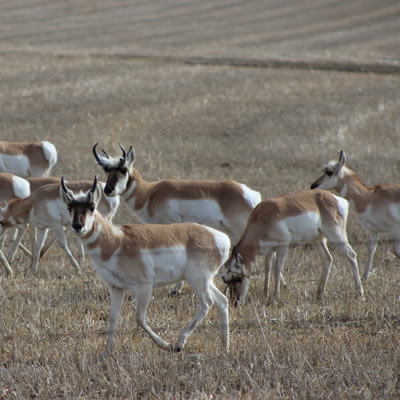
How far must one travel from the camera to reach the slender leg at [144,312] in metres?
5.70

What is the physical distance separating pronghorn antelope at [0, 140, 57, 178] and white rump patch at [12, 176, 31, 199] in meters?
3.04

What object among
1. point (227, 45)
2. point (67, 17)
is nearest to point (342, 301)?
point (227, 45)

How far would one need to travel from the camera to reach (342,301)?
730 centimetres

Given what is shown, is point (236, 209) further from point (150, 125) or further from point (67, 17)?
point (67, 17)

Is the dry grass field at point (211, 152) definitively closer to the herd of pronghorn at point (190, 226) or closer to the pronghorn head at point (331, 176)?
the herd of pronghorn at point (190, 226)

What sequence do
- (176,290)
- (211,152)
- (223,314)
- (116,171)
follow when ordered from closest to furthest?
(223,314), (176,290), (116,171), (211,152)

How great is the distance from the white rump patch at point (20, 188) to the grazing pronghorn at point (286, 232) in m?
4.01

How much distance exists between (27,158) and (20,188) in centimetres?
326

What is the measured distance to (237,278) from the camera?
7.50m

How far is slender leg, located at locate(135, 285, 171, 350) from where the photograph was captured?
18.7 ft

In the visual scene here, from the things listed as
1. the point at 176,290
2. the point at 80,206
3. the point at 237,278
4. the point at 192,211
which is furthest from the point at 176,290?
the point at 80,206

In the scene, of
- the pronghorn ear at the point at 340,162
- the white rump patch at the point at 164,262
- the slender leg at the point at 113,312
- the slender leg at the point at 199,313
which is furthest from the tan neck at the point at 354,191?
the slender leg at the point at 113,312

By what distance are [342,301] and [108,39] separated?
39701 mm

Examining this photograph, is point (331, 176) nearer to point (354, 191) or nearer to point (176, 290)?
point (354, 191)
